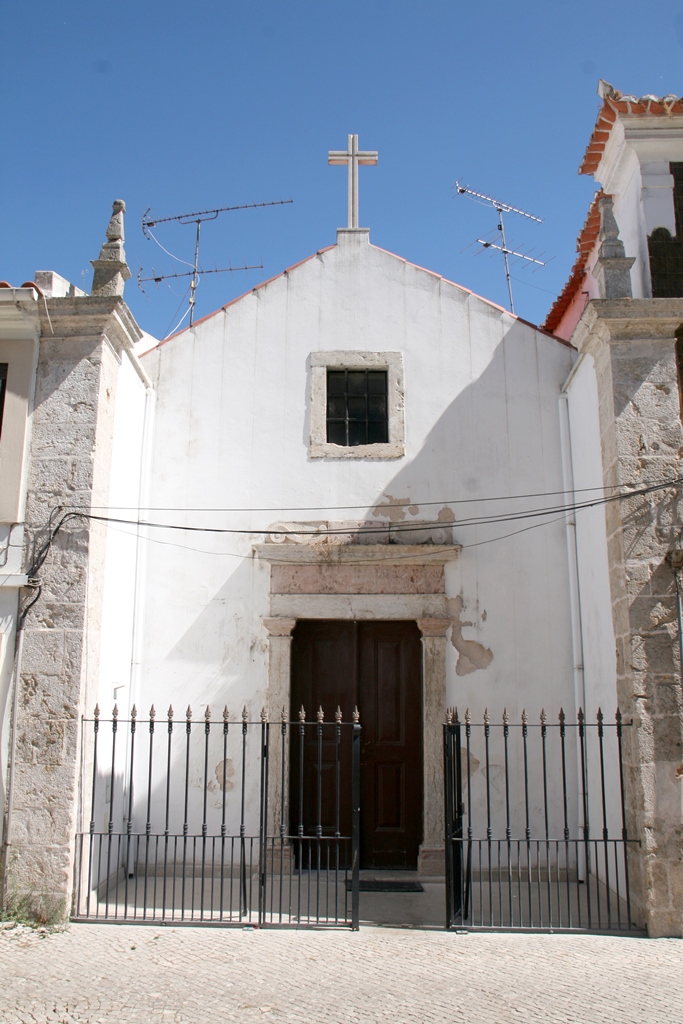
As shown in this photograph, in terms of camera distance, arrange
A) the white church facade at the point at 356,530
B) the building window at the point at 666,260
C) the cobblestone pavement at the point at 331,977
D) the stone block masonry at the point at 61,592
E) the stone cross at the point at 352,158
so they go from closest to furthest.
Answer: the cobblestone pavement at the point at 331,977 → the stone block masonry at the point at 61,592 → the white church facade at the point at 356,530 → the building window at the point at 666,260 → the stone cross at the point at 352,158

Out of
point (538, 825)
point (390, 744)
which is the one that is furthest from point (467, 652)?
point (538, 825)

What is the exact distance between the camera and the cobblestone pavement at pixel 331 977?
402cm

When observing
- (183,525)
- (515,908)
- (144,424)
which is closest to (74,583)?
(183,525)

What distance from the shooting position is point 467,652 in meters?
6.75

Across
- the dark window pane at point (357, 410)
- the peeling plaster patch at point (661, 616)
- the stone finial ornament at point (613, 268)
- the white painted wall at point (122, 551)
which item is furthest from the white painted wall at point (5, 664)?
the stone finial ornament at point (613, 268)

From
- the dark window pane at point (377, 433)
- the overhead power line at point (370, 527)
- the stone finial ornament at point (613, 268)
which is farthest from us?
the dark window pane at point (377, 433)

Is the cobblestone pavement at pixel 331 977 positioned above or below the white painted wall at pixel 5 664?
below

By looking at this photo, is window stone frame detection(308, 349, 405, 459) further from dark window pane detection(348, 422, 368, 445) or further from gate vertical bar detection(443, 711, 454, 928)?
gate vertical bar detection(443, 711, 454, 928)

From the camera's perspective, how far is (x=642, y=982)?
4379mm

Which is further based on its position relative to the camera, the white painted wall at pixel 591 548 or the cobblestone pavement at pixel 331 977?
the white painted wall at pixel 591 548

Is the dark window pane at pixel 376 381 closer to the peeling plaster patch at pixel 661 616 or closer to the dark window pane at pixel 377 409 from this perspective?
the dark window pane at pixel 377 409

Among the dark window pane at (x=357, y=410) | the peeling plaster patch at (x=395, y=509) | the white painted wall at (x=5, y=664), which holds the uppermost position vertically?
the dark window pane at (x=357, y=410)

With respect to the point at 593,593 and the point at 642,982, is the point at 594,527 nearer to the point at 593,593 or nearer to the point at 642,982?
the point at 593,593

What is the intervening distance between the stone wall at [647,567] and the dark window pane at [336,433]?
227cm
